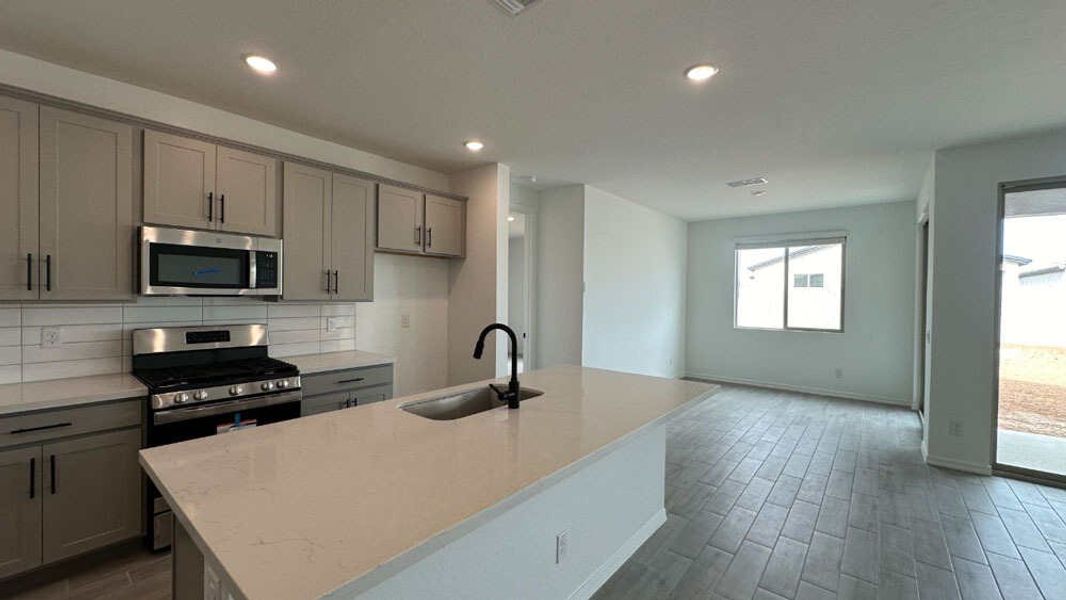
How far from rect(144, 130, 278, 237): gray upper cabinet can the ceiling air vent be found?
1.92 metres

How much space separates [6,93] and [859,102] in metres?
4.41

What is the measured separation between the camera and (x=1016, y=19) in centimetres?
185

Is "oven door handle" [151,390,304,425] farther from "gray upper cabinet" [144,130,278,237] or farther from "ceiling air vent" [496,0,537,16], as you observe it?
"ceiling air vent" [496,0,537,16]

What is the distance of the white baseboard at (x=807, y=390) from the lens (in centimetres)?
562

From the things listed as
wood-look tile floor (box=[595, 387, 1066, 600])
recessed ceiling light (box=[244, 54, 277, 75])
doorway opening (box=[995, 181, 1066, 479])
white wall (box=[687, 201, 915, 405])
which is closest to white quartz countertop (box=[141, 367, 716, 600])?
wood-look tile floor (box=[595, 387, 1066, 600])

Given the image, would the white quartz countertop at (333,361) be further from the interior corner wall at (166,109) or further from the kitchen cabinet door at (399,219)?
the interior corner wall at (166,109)

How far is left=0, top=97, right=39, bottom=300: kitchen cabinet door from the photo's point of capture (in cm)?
200

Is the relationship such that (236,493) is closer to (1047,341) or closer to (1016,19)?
(1016,19)

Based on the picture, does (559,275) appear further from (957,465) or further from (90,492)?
(90,492)

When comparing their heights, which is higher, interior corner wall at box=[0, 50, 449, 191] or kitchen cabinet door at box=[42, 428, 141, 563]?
interior corner wall at box=[0, 50, 449, 191]

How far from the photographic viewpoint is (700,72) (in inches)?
91.4

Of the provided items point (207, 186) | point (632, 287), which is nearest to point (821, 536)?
point (632, 287)

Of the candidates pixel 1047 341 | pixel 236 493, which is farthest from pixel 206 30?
pixel 1047 341

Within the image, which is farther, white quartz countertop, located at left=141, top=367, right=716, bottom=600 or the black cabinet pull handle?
the black cabinet pull handle
